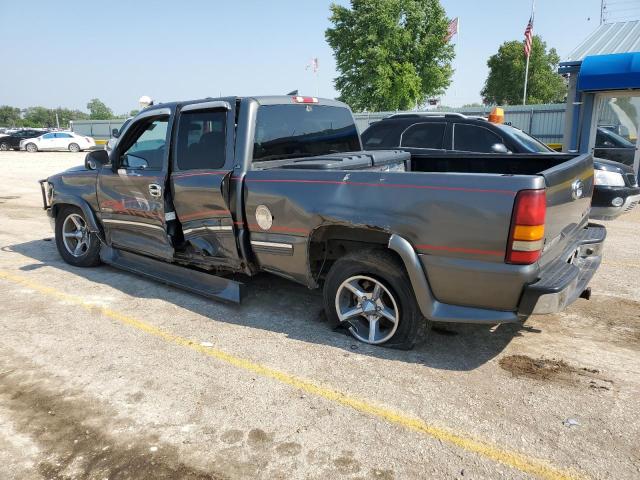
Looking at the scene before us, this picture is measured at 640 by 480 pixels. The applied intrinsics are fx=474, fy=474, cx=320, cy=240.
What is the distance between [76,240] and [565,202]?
5.78 metres

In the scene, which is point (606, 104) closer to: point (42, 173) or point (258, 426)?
point (258, 426)

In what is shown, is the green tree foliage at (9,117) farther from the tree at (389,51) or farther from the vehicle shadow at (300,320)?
the vehicle shadow at (300,320)

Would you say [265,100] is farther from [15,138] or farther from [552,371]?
[15,138]

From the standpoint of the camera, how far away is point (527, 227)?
9.44 feet

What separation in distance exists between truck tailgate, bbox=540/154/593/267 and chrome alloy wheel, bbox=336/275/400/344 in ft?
3.82

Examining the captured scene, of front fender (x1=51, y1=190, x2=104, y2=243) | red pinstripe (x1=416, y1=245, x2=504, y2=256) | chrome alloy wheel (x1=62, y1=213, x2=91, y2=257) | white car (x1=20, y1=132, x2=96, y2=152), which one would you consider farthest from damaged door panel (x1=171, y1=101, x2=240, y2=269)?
white car (x1=20, y1=132, x2=96, y2=152)

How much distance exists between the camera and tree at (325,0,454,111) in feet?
118

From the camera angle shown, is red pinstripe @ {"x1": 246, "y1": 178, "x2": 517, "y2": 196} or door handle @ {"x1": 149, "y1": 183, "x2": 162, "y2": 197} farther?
door handle @ {"x1": 149, "y1": 183, "x2": 162, "y2": 197}

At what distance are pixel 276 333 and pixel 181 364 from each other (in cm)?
86

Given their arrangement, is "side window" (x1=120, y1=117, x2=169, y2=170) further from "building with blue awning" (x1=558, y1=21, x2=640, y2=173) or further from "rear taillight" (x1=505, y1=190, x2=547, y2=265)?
"building with blue awning" (x1=558, y1=21, x2=640, y2=173)

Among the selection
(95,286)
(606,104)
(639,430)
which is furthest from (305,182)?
(606,104)

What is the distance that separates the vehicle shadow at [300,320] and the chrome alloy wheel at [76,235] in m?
0.25

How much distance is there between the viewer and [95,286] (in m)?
5.43

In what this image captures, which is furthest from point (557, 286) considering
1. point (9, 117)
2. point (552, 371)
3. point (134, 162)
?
point (9, 117)
